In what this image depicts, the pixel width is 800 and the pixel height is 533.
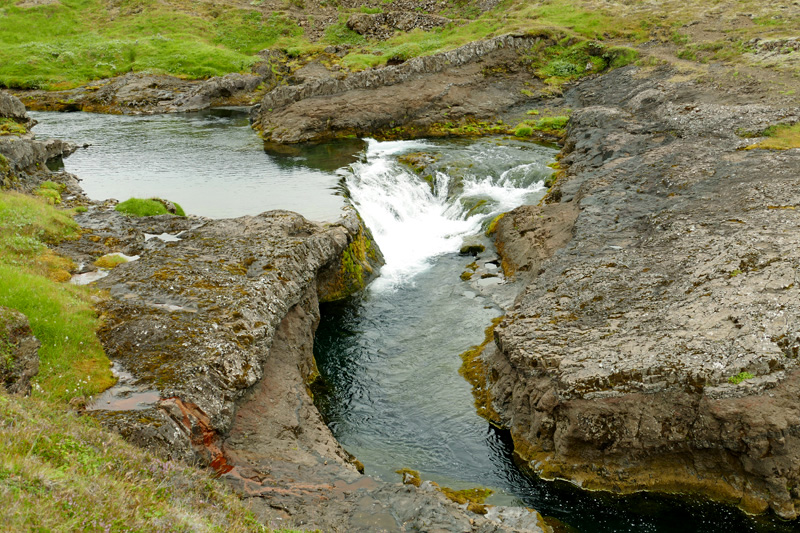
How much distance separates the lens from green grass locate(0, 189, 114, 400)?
1359 centimetres

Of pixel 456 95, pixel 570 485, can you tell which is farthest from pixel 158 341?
pixel 456 95

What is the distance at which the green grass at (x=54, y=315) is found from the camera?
13594mm

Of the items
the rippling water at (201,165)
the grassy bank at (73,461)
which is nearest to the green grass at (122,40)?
the rippling water at (201,165)

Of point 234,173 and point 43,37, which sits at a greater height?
point 43,37

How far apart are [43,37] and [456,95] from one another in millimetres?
67458

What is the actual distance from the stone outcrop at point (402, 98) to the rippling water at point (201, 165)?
3.21 meters

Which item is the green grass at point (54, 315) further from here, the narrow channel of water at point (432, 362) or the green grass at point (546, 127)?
the green grass at point (546, 127)

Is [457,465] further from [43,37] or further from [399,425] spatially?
[43,37]

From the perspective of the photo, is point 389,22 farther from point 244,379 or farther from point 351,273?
point 244,379

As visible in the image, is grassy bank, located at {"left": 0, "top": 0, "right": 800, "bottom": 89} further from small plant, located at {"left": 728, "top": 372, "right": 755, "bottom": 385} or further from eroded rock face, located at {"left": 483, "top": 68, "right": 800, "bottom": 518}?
small plant, located at {"left": 728, "top": 372, "right": 755, "bottom": 385}

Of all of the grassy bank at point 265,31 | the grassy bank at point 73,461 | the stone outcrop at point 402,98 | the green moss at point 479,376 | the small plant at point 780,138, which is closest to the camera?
the grassy bank at point 73,461

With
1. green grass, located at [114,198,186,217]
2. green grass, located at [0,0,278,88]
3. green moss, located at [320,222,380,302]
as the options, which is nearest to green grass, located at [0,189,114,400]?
green grass, located at [114,198,186,217]

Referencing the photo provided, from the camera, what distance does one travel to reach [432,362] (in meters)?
21.6

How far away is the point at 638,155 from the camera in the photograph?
1226 inches
